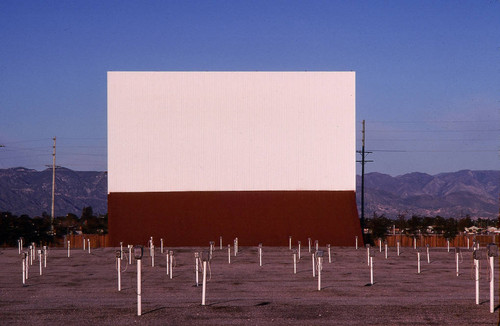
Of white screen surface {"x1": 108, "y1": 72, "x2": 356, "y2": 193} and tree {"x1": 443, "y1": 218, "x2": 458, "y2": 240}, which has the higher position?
white screen surface {"x1": 108, "y1": 72, "x2": 356, "y2": 193}

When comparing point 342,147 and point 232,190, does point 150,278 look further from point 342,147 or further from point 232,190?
point 342,147

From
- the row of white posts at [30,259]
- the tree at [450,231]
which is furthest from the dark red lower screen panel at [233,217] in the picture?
the row of white posts at [30,259]

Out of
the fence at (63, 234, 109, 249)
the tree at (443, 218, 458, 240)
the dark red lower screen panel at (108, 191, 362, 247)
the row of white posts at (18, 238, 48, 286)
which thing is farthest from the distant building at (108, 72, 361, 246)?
the row of white posts at (18, 238, 48, 286)

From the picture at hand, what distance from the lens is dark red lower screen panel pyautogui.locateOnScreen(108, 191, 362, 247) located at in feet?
157

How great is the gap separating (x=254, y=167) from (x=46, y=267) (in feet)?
68.8

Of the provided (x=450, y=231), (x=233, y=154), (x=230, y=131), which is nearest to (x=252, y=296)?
(x=233, y=154)

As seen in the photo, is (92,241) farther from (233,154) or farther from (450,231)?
(450,231)

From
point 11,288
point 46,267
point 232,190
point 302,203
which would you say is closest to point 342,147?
point 302,203

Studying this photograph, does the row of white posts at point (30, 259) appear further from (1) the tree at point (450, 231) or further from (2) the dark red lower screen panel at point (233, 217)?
(1) the tree at point (450, 231)

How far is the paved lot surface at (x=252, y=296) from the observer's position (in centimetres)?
1580

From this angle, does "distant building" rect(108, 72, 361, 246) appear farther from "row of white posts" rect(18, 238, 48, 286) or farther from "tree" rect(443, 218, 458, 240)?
"row of white posts" rect(18, 238, 48, 286)

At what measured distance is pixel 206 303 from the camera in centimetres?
1808

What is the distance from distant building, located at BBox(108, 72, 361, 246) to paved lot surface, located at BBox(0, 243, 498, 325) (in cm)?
1570

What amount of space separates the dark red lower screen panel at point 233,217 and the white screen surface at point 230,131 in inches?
29.4
